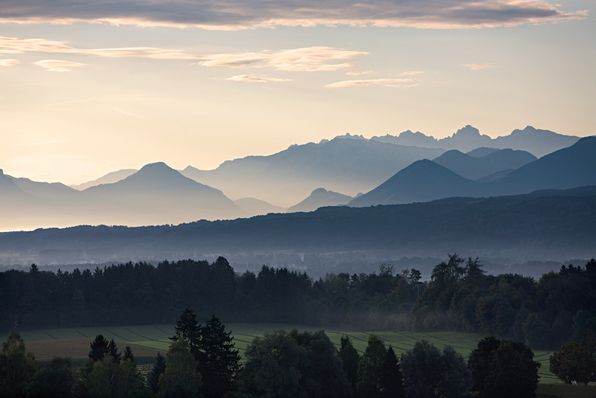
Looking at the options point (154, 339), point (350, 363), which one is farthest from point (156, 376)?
point (154, 339)

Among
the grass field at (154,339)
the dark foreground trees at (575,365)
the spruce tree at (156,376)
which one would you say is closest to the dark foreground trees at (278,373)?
the spruce tree at (156,376)

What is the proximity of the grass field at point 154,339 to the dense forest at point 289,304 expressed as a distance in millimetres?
5465

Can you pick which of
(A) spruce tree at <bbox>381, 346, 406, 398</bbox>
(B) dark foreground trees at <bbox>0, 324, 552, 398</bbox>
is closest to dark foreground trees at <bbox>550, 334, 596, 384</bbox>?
(B) dark foreground trees at <bbox>0, 324, 552, 398</bbox>

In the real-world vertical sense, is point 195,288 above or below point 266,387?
above

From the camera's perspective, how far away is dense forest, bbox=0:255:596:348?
170000 millimetres

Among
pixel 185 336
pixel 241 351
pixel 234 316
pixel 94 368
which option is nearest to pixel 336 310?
pixel 234 316

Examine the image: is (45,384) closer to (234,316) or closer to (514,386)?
(514,386)

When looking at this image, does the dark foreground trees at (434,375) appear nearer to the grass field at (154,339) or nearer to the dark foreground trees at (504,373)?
the dark foreground trees at (504,373)

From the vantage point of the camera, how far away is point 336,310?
195875mm

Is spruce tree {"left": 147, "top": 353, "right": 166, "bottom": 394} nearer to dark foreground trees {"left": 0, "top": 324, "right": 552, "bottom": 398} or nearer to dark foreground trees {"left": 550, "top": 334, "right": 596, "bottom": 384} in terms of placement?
dark foreground trees {"left": 0, "top": 324, "right": 552, "bottom": 398}

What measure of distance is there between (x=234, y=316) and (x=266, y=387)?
84.8 m

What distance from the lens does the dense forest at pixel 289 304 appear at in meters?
170

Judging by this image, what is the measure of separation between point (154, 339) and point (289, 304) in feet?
135

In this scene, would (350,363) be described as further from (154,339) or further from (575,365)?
(154,339)
